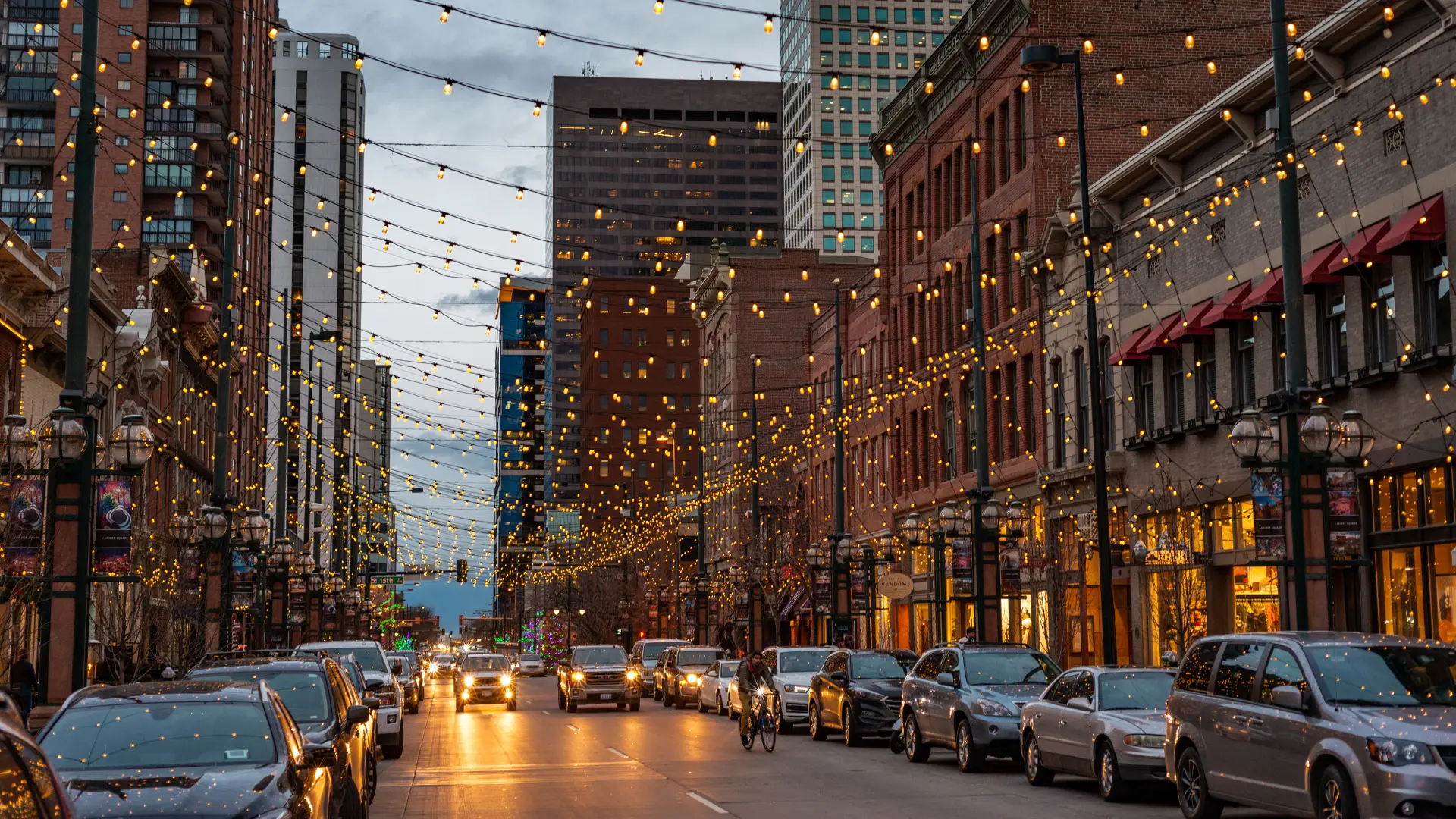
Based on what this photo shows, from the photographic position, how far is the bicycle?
27.5 m

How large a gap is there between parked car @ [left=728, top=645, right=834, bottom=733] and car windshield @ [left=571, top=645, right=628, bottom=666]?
464 inches

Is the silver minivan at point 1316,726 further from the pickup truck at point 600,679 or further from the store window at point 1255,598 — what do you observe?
the pickup truck at point 600,679

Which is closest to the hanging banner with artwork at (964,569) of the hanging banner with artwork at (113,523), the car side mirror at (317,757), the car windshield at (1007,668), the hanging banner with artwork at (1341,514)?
the car windshield at (1007,668)

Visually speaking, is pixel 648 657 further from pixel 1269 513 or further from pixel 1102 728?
pixel 1102 728

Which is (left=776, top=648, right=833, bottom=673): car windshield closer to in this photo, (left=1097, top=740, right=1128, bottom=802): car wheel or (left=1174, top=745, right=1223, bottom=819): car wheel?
(left=1097, top=740, right=1128, bottom=802): car wheel

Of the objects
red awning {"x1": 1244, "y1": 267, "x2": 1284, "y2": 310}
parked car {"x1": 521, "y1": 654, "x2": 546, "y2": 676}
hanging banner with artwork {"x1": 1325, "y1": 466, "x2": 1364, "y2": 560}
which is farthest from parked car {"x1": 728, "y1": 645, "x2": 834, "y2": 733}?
parked car {"x1": 521, "y1": 654, "x2": 546, "y2": 676}

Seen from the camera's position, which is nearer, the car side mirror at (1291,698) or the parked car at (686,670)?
the car side mirror at (1291,698)

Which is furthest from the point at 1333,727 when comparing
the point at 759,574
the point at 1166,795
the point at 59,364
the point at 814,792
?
the point at 759,574

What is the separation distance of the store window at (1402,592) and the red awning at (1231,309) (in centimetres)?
615

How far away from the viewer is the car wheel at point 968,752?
22516 mm

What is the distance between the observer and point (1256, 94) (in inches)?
1305

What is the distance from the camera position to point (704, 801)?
19109 mm

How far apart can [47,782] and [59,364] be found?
4212 cm

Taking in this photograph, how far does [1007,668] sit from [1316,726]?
1024 cm
